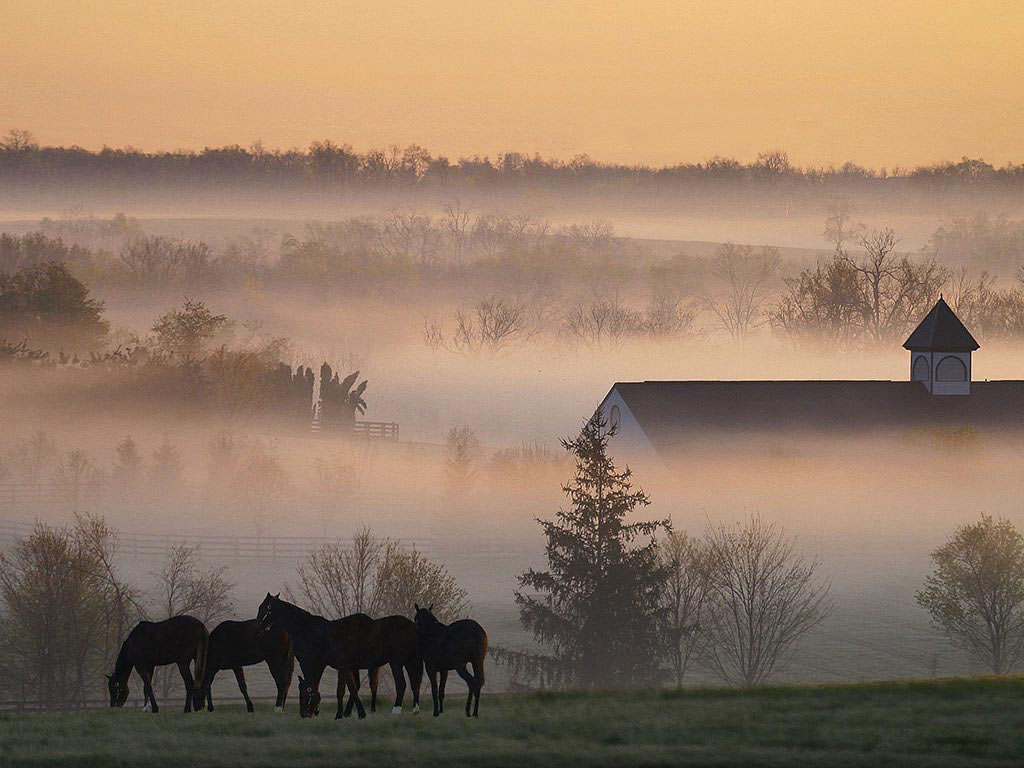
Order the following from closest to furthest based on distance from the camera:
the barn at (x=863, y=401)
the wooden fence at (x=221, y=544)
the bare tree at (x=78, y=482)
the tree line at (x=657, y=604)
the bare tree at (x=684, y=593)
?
the tree line at (x=657, y=604) → the bare tree at (x=684, y=593) → the barn at (x=863, y=401) → the wooden fence at (x=221, y=544) → the bare tree at (x=78, y=482)

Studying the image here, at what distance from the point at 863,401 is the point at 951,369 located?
5.87 metres

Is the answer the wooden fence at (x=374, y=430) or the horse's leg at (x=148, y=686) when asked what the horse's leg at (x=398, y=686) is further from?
Answer: the wooden fence at (x=374, y=430)

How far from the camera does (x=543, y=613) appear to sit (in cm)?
6562

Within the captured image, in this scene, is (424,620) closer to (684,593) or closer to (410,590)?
(410,590)

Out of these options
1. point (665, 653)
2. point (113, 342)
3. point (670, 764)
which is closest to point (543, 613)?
point (665, 653)

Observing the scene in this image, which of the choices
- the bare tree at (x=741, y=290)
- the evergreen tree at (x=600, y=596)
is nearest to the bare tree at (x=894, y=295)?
the bare tree at (x=741, y=290)

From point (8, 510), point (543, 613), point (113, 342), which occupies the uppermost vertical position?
point (113, 342)

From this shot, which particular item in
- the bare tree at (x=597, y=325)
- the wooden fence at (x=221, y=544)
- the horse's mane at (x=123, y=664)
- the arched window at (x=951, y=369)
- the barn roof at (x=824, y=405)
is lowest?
the horse's mane at (x=123, y=664)

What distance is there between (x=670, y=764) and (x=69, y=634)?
53326mm

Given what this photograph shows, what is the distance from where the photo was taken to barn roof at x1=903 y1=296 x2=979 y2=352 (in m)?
102

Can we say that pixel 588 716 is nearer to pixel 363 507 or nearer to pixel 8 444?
pixel 363 507

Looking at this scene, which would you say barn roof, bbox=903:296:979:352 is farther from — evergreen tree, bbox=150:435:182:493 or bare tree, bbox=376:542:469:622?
evergreen tree, bbox=150:435:182:493

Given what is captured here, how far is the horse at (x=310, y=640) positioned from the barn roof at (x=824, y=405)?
69029 millimetres

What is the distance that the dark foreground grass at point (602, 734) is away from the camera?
23.4 meters
